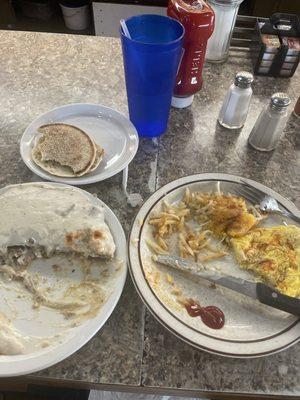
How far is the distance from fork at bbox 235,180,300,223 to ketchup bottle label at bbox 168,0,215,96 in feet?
1.49

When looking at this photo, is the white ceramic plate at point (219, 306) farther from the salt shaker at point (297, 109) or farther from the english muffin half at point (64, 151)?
the salt shaker at point (297, 109)

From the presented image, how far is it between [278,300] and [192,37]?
0.82 m

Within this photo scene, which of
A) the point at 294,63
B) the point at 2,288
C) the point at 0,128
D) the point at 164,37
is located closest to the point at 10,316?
the point at 2,288

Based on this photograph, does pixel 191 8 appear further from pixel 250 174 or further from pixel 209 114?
pixel 250 174

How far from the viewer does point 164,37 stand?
3.38ft

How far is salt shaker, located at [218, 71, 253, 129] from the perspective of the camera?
1047mm

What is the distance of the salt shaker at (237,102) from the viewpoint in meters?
1.05

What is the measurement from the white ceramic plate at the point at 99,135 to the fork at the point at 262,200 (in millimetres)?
335

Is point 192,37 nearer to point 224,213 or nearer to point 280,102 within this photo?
point 280,102

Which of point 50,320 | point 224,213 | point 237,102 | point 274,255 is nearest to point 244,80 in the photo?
point 237,102

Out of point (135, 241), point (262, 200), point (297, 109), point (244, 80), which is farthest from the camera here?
point (297, 109)

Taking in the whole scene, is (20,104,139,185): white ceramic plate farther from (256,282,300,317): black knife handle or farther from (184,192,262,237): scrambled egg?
(256,282,300,317): black knife handle

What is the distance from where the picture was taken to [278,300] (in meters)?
0.68

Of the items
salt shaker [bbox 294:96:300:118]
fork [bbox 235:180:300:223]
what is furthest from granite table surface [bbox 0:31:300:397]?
fork [bbox 235:180:300:223]
